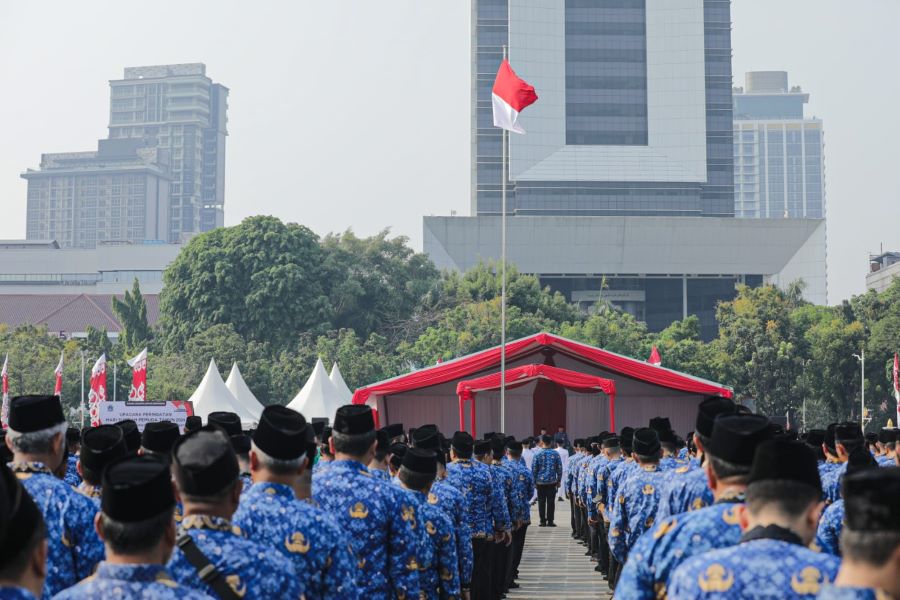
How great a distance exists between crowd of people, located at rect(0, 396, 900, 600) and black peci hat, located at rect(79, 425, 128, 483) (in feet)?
0.04

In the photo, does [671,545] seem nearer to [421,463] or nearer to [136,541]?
[136,541]

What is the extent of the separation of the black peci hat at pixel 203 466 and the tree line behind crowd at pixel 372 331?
53604 mm

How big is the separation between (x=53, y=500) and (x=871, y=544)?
3567mm

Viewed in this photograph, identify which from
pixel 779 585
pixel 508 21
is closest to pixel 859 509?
pixel 779 585

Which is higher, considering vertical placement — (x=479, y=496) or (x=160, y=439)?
(x=160, y=439)

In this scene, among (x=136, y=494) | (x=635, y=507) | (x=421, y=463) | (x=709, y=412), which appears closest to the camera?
(x=136, y=494)

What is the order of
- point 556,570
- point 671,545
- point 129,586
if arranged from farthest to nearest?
point 556,570 < point 671,545 < point 129,586

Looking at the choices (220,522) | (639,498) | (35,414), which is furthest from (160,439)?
(639,498)

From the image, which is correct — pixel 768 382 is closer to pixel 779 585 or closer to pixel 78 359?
pixel 78 359

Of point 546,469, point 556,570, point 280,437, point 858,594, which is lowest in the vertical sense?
point 556,570

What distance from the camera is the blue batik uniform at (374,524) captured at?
598 centimetres

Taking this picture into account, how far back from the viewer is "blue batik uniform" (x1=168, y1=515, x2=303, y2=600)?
3930 millimetres

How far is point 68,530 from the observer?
539 centimetres

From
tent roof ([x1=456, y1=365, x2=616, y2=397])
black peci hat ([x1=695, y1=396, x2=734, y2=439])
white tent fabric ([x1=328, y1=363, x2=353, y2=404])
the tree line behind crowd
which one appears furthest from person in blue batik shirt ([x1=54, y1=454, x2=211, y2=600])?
the tree line behind crowd
